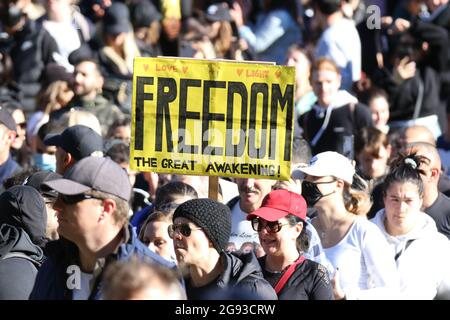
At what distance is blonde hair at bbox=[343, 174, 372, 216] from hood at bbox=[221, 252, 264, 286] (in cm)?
179

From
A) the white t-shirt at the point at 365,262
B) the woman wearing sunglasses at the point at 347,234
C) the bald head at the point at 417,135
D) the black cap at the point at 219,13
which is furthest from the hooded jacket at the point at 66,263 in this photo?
the black cap at the point at 219,13

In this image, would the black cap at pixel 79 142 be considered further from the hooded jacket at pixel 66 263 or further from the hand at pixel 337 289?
the hooded jacket at pixel 66 263

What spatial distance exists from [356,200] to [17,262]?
2.52 meters

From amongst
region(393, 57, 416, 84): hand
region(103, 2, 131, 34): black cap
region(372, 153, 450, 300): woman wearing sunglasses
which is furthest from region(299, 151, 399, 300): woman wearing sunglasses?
region(103, 2, 131, 34): black cap

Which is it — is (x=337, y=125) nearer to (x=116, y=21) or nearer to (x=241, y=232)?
(x=116, y=21)

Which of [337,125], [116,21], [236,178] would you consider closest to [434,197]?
[236,178]

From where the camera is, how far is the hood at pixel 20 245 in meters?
7.16

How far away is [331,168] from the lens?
28.9ft

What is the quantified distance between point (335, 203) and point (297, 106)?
18.5 feet

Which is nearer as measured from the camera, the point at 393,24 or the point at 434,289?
the point at 434,289

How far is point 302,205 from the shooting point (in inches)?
301

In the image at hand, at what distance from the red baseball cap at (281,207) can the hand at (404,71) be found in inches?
Answer: 286
